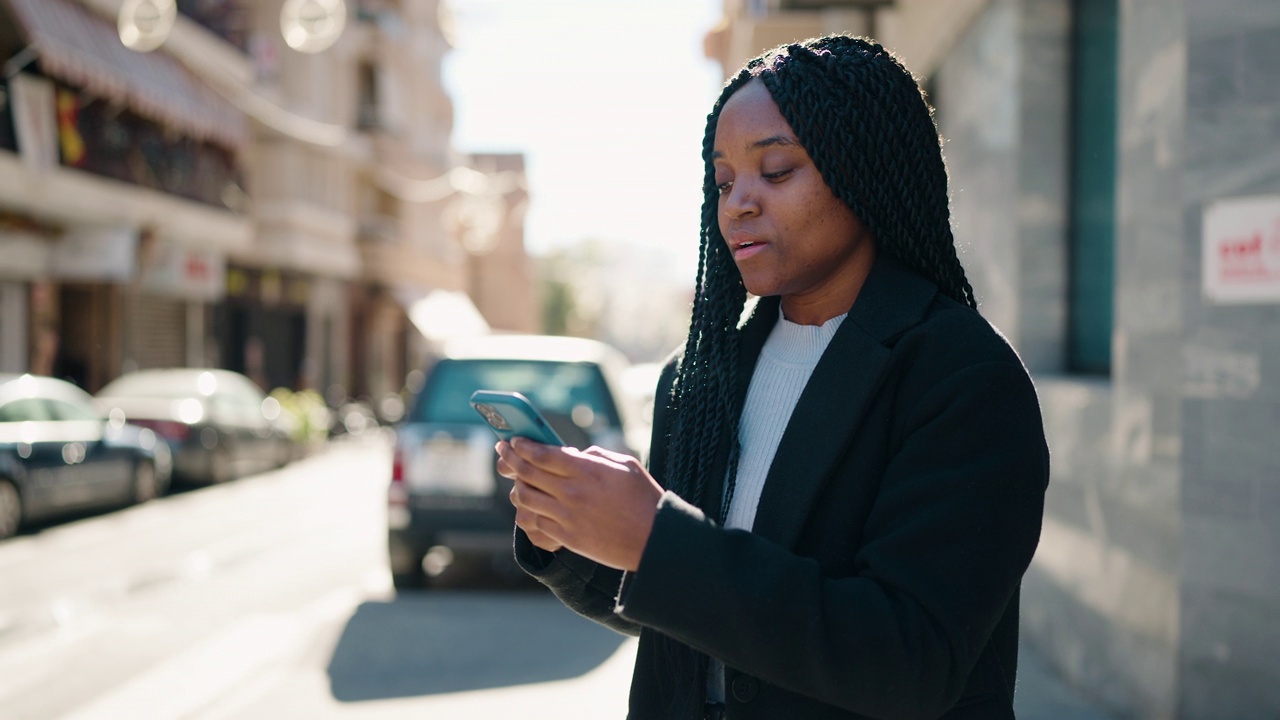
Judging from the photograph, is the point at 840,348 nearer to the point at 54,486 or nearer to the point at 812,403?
the point at 812,403

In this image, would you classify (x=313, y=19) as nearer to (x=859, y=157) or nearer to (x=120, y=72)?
(x=120, y=72)

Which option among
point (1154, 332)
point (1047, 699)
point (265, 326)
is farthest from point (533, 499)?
point (265, 326)

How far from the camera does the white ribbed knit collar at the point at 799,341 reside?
1.69m

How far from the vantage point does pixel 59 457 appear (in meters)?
12.2

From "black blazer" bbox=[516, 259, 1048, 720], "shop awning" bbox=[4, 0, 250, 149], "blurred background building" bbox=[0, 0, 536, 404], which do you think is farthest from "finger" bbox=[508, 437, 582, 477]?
"shop awning" bbox=[4, 0, 250, 149]

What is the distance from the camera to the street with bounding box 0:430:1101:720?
553 cm

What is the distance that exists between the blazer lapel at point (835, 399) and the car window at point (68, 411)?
12530mm

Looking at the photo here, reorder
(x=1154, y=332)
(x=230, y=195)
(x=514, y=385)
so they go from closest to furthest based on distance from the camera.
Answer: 1. (x=1154, y=332)
2. (x=514, y=385)
3. (x=230, y=195)

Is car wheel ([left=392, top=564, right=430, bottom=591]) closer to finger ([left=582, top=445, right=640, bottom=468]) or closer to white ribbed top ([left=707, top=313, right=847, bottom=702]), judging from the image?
white ribbed top ([left=707, top=313, right=847, bottom=702])

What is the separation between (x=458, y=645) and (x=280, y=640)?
103 centimetres

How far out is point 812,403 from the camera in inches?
60.6

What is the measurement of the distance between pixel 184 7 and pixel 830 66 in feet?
86.1

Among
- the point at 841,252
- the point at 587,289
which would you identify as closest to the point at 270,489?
the point at 841,252

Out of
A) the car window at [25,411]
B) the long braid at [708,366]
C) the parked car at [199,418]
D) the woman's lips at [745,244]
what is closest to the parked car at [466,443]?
the car window at [25,411]
